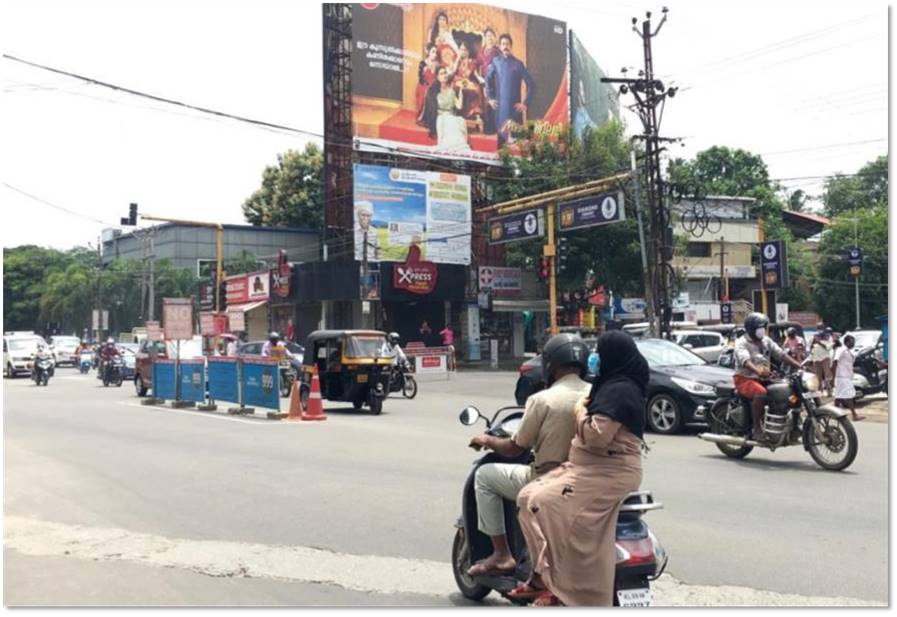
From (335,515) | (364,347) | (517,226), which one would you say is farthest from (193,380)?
(517,226)

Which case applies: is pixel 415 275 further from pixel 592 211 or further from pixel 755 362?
pixel 755 362

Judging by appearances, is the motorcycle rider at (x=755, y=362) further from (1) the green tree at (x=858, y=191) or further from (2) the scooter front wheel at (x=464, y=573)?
(1) the green tree at (x=858, y=191)

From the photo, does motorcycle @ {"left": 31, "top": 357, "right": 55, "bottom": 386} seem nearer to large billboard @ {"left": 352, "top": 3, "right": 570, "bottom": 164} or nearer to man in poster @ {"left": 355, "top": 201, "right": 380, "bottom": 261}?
man in poster @ {"left": 355, "top": 201, "right": 380, "bottom": 261}

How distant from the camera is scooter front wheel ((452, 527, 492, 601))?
5230mm

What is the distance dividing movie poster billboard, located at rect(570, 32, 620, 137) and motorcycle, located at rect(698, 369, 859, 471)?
138ft

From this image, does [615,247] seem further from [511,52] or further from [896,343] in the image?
[896,343]

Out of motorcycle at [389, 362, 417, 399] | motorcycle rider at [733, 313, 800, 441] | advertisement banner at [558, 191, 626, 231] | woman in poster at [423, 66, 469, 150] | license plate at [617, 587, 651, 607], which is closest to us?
license plate at [617, 587, 651, 607]

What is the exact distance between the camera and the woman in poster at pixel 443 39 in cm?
4516

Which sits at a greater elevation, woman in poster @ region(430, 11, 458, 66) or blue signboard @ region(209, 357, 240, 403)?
woman in poster @ region(430, 11, 458, 66)

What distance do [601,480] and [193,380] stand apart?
1663 cm

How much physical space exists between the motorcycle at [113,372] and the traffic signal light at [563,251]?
16.2 metres

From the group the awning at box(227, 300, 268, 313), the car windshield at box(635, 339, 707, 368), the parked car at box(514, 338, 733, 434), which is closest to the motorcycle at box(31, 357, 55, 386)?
the awning at box(227, 300, 268, 313)

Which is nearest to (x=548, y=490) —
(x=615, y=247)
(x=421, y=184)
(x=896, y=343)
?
(x=896, y=343)

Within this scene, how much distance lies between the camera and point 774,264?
26469mm
